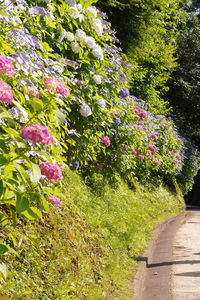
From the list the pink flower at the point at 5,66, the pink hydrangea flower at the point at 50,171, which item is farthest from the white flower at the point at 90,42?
the pink hydrangea flower at the point at 50,171

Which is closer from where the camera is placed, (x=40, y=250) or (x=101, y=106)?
(x=40, y=250)

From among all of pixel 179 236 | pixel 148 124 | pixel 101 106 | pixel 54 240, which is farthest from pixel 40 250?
pixel 148 124

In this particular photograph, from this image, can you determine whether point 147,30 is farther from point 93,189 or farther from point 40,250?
point 40,250

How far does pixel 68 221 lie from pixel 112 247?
1.04 m

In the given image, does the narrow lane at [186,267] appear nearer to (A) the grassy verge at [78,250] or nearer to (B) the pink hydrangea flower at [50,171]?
(A) the grassy verge at [78,250]

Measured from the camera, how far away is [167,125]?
489 inches

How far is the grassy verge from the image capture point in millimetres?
3084

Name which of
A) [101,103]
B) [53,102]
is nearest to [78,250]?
[101,103]

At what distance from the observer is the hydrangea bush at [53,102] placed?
206cm

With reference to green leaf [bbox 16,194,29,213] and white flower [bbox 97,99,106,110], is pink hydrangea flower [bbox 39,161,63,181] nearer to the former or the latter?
green leaf [bbox 16,194,29,213]

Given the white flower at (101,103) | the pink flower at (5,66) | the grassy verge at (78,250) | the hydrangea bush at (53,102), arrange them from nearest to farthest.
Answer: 1. the hydrangea bush at (53,102)
2. the pink flower at (5,66)
3. the grassy verge at (78,250)
4. the white flower at (101,103)

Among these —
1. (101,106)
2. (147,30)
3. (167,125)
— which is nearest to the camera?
(101,106)

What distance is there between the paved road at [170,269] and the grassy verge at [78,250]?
184 mm

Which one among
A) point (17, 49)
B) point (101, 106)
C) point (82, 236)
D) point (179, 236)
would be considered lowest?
point (179, 236)
